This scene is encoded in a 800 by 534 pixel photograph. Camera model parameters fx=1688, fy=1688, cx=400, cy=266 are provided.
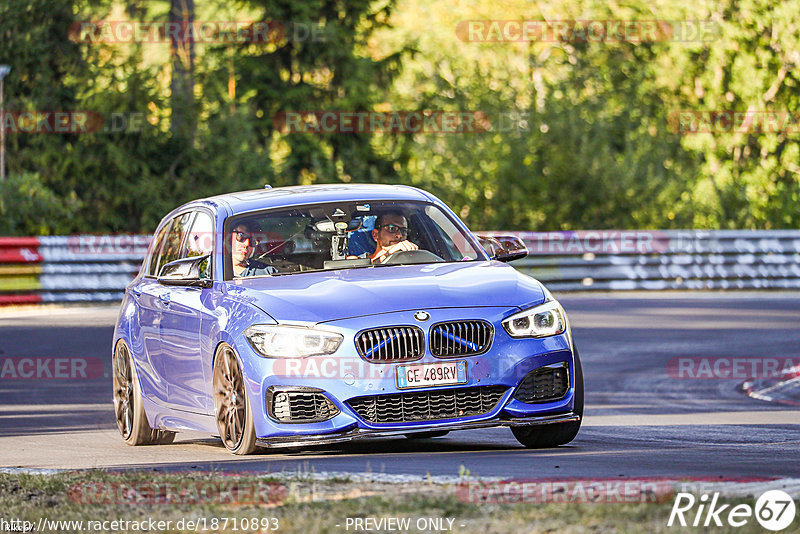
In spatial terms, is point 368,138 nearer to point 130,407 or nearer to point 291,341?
point 130,407

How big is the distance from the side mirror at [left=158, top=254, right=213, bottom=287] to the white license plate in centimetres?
176

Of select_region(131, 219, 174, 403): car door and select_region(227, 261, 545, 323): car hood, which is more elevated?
select_region(227, 261, 545, 323): car hood

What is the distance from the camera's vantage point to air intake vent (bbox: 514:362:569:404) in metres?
9.62

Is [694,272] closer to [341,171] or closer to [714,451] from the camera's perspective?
[341,171]

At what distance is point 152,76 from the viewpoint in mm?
36656

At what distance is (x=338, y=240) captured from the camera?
422 inches

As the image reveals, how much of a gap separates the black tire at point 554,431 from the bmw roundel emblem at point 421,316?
1013 millimetres

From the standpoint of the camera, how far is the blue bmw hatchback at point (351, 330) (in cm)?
934

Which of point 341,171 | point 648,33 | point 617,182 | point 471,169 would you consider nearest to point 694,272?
point 617,182

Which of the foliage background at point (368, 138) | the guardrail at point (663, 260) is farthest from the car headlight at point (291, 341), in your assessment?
the foliage background at point (368, 138)

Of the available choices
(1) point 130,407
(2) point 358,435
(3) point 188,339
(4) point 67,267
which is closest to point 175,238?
(1) point 130,407

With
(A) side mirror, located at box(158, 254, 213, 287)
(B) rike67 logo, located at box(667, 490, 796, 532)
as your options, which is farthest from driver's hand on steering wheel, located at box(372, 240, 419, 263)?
(B) rike67 logo, located at box(667, 490, 796, 532)

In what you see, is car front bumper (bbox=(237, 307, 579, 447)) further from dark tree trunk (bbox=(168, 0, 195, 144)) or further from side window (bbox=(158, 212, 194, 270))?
dark tree trunk (bbox=(168, 0, 195, 144))

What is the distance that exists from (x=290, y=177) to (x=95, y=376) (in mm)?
24035
